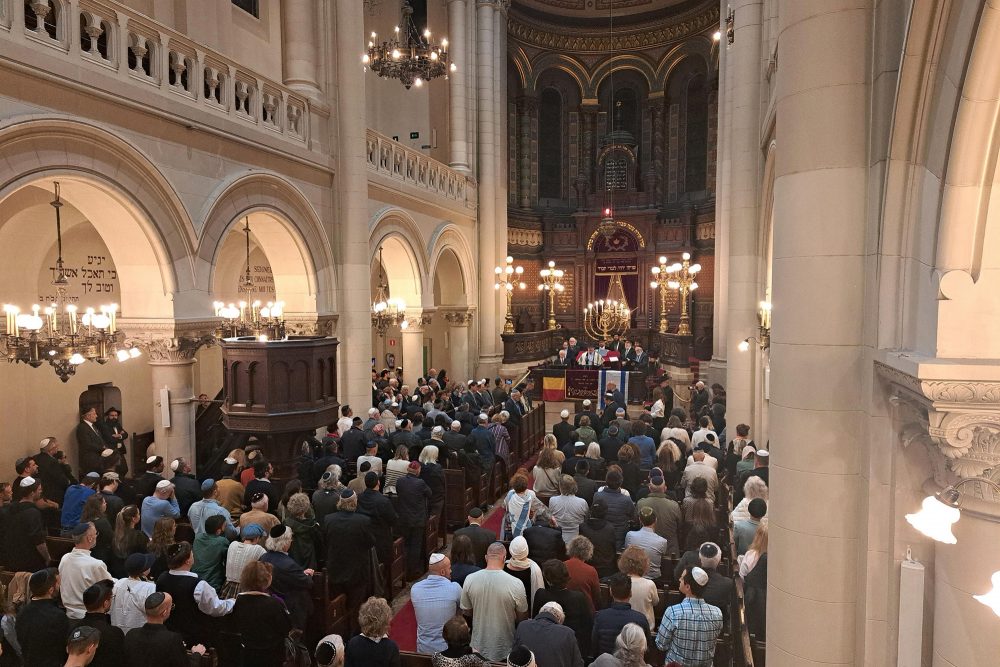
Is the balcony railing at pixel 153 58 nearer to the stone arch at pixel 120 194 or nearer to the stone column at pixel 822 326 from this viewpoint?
the stone arch at pixel 120 194

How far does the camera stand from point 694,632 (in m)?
4.64

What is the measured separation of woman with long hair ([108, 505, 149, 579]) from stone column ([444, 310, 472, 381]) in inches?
606

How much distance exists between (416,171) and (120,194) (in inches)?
376

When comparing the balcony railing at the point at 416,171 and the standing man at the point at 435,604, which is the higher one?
the balcony railing at the point at 416,171

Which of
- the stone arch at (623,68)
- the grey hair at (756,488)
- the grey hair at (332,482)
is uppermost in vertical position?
the stone arch at (623,68)

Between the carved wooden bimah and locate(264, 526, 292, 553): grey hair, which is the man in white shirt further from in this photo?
the carved wooden bimah

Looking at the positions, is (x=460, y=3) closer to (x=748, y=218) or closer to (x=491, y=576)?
(x=748, y=218)

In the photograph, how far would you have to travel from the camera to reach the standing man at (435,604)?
17.4ft

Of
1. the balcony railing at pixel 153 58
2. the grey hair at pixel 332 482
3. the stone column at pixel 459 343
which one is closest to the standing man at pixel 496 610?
the grey hair at pixel 332 482

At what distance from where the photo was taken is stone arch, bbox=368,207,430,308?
1644 cm

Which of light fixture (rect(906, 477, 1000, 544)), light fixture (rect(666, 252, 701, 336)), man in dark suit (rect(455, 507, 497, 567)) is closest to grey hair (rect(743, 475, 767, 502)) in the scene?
man in dark suit (rect(455, 507, 497, 567))

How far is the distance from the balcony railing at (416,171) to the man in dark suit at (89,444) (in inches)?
296

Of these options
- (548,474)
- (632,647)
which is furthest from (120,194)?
(632,647)

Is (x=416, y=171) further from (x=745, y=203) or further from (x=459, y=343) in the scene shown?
(x=745, y=203)
